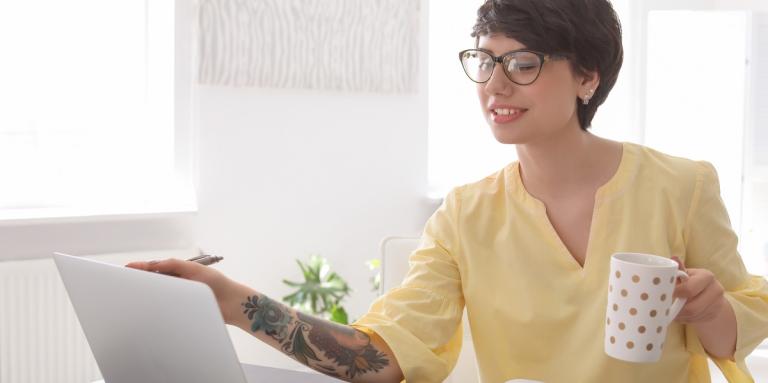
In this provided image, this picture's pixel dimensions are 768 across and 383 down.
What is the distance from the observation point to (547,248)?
143 cm

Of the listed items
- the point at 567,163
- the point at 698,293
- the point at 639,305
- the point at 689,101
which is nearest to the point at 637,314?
the point at 639,305

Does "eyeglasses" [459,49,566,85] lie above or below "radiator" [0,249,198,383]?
above

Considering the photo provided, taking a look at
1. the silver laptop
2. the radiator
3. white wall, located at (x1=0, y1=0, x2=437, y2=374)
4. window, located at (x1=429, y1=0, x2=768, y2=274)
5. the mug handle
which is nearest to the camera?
the silver laptop

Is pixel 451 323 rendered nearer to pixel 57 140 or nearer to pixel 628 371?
pixel 628 371

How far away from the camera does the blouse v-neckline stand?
4.65ft

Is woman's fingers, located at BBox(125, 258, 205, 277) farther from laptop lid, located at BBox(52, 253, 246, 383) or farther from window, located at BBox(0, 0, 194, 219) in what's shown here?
window, located at BBox(0, 0, 194, 219)

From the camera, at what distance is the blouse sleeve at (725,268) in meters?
1.32

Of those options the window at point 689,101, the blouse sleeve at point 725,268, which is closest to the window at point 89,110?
the window at point 689,101

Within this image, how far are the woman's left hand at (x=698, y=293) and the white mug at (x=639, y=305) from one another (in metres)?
0.05

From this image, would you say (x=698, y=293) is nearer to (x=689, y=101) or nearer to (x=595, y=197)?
(x=595, y=197)

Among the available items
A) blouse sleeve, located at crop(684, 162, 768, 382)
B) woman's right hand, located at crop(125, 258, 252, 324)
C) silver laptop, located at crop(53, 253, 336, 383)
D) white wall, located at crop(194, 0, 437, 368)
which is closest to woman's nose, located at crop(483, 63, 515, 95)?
blouse sleeve, located at crop(684, 162, 768, 382)

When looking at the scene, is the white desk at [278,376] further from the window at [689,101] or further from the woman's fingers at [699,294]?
the window at [689,101]

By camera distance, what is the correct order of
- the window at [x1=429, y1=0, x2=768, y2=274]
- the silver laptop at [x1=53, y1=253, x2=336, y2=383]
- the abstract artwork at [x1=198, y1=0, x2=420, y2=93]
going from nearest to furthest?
the silver laptop at [x1=53, y1=253, x2=336, y2=383] → the abstract artwork at [x1=198, y1=0, x2=420, y2=93] → the window at [x1=429, y1=0, x2=768, y2=274]

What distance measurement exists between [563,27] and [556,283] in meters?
0.39
